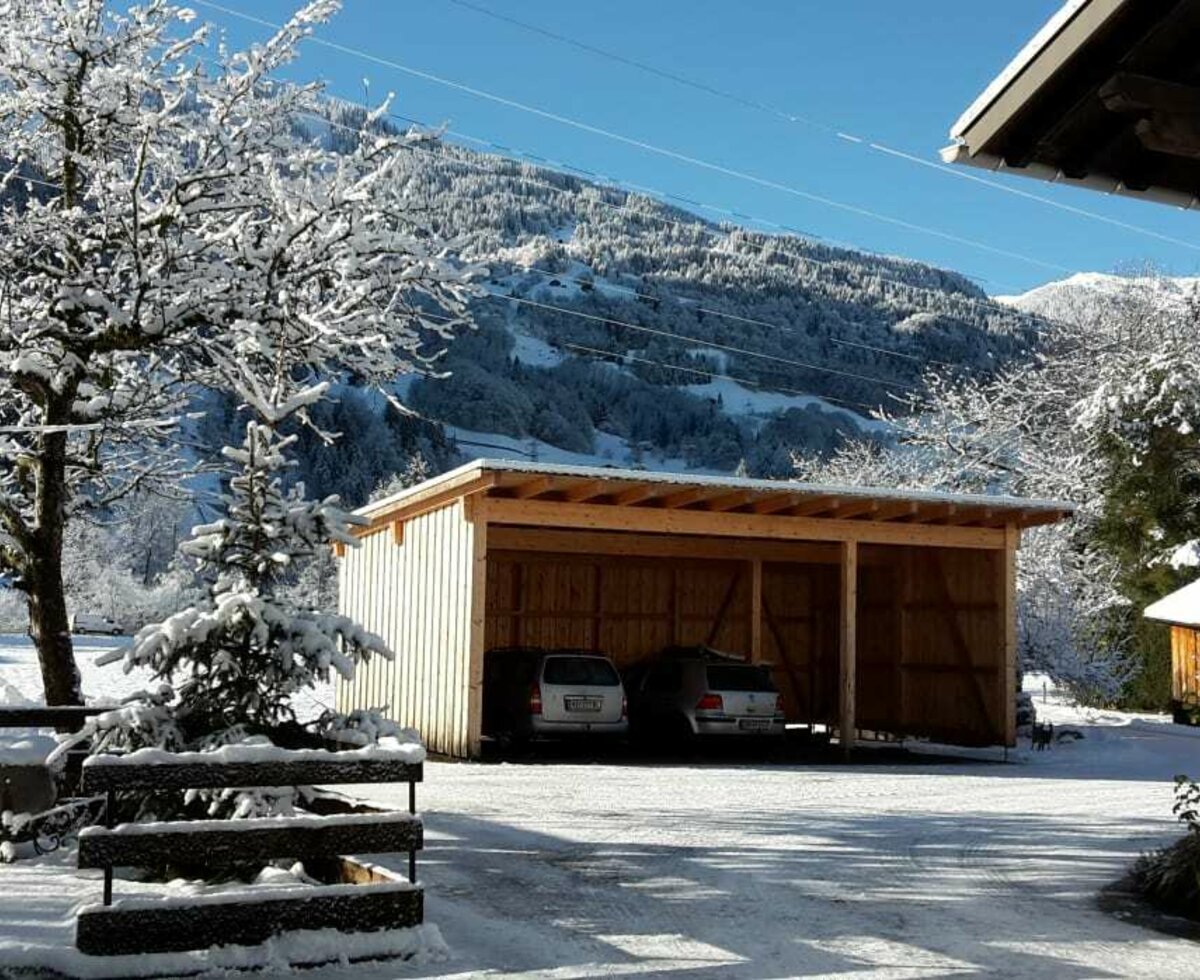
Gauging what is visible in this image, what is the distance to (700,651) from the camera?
66.0ft

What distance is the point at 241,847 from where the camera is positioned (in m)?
6.09

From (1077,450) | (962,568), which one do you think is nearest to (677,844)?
(962,568)

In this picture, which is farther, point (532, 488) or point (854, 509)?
point (854, 509)

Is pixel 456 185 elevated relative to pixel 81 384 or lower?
elevated

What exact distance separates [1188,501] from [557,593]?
522 inches

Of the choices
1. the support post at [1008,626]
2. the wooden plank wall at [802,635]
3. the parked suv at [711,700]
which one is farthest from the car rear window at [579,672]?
the wooden plank wall at [802,635]

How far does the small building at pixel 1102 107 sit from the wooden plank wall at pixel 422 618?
443 inches

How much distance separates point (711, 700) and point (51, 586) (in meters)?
9.84

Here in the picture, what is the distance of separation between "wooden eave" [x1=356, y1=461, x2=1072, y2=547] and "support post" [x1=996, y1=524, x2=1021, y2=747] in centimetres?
30

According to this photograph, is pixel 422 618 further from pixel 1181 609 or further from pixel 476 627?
pixel 1181 609

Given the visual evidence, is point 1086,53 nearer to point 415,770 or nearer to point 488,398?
point 415,770

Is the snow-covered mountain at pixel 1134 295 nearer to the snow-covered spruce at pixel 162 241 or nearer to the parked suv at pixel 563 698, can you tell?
the parked suv at pixel 563 698

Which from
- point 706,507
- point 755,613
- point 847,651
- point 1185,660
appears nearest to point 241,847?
point 706,507

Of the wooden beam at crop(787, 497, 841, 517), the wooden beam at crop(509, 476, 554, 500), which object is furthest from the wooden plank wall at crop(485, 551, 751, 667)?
the wooden beam at crop(509, 476, 554, 500)
